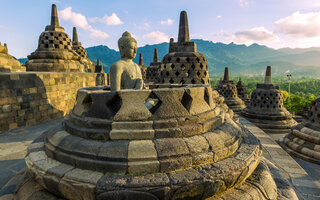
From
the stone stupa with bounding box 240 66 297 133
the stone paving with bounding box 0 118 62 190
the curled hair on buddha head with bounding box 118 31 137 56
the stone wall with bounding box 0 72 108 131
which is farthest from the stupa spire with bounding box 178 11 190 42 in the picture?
the stone stupa with bounding box 240 66 297 133

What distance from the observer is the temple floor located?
346cm

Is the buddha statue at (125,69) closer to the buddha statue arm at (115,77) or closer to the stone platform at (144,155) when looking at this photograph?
the buddha statue arm at (115,77)

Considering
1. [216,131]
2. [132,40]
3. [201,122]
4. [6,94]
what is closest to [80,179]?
[201,122]

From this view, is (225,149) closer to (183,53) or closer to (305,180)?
(305,180)

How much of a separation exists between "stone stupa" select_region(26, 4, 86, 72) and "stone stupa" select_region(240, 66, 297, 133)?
12.2 metres

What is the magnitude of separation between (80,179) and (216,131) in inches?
72.6

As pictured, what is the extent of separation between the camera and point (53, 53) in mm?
9867

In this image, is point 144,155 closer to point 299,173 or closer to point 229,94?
point 299,173

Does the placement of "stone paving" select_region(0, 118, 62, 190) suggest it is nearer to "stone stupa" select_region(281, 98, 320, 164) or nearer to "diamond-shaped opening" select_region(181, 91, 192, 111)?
"diamond-shaped opening" select_region(181, 91, 192, 111)

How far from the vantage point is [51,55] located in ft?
32.3

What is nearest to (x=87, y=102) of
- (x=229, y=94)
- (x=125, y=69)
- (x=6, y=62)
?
(x=125, y=69)

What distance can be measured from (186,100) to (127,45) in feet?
4.62

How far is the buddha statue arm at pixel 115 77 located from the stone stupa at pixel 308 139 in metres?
6.66

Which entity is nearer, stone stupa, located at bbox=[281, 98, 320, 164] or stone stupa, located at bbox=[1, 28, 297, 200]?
stone stupa, located at bbox=[1, 28, 297, 200]
